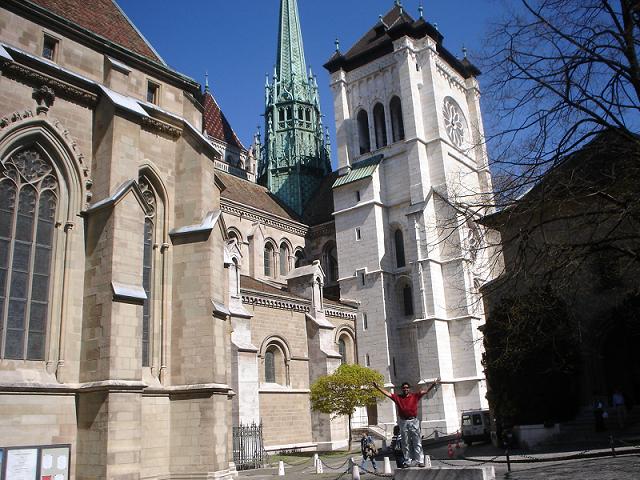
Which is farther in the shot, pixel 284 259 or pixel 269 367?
pixel 284 259

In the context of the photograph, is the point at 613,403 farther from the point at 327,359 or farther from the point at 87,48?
the point at 87,48

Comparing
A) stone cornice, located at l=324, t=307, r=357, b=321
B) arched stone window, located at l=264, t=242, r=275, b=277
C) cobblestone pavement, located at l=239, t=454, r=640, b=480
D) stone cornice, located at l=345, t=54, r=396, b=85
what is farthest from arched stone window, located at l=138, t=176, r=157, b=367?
stone cornice, located at l=345, t=54, r=396, b=85

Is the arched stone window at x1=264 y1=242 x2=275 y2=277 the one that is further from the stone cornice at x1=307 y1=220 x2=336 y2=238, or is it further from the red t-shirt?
the red t-shirt

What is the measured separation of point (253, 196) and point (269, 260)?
17.4ft

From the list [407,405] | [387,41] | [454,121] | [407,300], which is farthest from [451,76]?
[407,405]

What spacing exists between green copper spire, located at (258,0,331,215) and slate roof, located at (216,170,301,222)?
8.12 ft

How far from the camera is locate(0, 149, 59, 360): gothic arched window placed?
1178 centimetres

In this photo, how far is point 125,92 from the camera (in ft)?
48.2

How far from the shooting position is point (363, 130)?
135 ft

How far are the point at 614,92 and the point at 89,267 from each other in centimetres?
1059

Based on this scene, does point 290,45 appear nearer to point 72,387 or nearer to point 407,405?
point 72,387

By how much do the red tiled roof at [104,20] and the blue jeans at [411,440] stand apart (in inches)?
451

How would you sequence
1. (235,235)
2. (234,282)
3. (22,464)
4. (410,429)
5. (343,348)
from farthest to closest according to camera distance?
(235,235)
(343,348)
(234,282)
(22,464)
(410,429)

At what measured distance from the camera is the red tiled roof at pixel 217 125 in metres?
53.1
